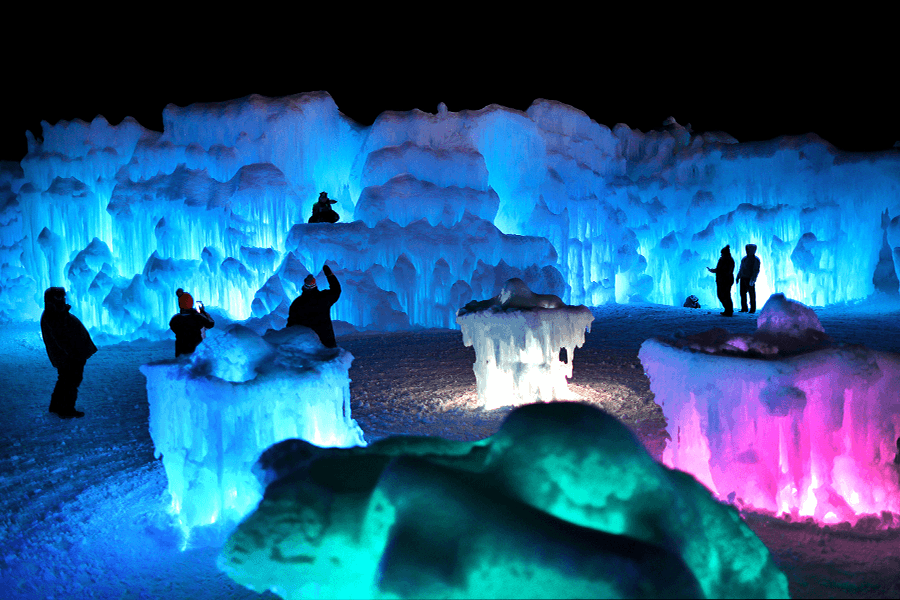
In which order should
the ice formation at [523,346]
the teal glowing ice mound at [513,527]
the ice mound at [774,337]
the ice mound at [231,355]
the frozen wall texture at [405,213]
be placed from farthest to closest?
the frozen wall texture at [405,213] < the ice formation at [523,346] < the ice mound at [774,337] < the ice mound at [231,355] < the teal glowing ice mound at [513,527]

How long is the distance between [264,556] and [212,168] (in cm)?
1378

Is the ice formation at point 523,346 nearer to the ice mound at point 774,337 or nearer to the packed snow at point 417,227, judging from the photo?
the packed snow at point 417,227

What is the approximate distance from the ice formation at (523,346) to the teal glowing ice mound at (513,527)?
4.40m

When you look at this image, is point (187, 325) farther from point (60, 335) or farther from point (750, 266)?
point (750, 266)

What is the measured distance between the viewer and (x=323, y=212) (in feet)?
44.8

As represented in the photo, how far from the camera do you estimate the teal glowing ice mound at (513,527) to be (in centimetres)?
165

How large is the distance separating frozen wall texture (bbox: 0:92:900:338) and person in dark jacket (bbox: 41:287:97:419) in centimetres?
591

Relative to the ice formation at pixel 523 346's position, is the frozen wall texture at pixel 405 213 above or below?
above

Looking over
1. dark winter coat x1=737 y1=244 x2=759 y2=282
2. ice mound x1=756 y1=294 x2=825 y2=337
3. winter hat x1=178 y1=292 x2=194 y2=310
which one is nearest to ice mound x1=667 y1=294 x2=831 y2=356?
ice mound x1=756 y1=294 x2=825 y2=337

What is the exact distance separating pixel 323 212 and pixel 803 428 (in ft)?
37.2

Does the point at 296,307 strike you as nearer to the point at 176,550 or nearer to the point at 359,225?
the point at 176,550

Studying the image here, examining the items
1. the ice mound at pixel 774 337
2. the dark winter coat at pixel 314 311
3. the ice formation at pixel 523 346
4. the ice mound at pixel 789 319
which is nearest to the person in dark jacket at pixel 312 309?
the dark winter coat at pixel 314 311

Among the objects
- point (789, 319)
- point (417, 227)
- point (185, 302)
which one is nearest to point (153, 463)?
point (185, 302)

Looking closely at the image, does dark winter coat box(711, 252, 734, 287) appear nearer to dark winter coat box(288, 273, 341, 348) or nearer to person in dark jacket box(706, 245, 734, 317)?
person in dark jacket box(706, 245, 734, 317)
